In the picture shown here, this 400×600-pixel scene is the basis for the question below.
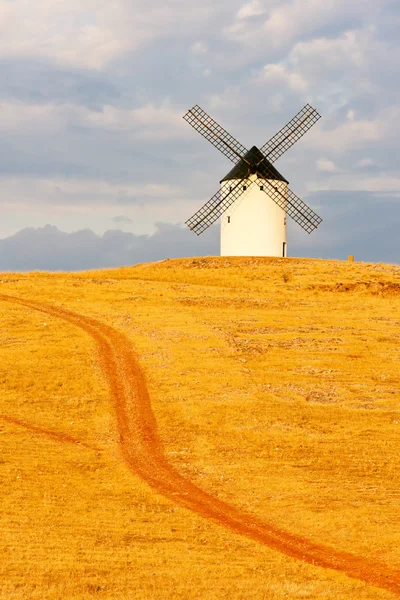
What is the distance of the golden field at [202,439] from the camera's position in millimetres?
12531

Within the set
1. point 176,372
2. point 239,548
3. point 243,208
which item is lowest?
point 239,548

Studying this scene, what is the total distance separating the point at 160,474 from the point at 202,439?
9.27 feet

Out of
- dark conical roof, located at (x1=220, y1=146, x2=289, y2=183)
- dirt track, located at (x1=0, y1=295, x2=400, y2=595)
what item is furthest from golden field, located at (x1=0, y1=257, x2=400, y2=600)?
dark conical roof, located at (x1=220, y1=146, x2=289, y2=183)

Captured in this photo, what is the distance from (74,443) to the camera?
66.7 feet

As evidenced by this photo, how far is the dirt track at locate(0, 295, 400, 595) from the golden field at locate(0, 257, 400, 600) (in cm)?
27

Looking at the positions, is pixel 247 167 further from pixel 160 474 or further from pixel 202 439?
pixel 160 474

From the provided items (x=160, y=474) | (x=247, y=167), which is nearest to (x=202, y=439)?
(x=160, y=474)

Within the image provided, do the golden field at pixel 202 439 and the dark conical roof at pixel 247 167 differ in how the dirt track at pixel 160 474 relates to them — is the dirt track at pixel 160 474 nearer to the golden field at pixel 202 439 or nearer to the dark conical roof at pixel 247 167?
the golden field at pixel 202 439

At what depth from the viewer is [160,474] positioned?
18.3 m

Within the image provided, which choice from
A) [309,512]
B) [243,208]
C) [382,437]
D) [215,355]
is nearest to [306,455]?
[382,437]

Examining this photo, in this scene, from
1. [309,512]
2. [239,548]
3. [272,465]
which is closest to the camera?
[239,548]

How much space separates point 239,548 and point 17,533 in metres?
4.02

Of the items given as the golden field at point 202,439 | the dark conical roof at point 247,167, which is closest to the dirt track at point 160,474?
the golden field at point 202,439

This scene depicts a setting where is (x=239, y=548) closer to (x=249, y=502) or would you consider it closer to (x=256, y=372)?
(x=249, y=502)
